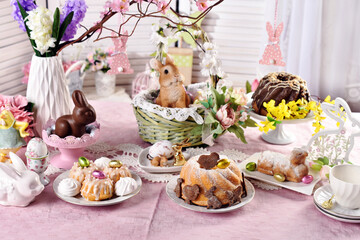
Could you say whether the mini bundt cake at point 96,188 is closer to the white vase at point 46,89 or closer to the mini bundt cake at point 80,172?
the mini bundt cake at point 80,172

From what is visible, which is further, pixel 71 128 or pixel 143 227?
pixel 71 128

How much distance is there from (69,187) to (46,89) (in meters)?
0.44

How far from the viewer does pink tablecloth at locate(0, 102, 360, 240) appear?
3.71ft

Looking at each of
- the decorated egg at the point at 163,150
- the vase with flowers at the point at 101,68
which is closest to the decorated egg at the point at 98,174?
the decorated egg at the point at 163,150

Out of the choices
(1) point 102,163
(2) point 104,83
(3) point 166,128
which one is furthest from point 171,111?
(2) point 104,83

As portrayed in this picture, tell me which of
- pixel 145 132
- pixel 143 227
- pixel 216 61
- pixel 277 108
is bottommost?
pixel 143 227

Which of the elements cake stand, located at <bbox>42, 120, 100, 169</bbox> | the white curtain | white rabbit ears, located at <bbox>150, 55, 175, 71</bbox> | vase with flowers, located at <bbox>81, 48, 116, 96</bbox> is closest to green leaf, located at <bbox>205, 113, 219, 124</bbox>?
white rabbit ears, located at <bbox>150, 55, 175, 71</bbox>

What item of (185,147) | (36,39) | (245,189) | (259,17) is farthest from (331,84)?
(36,39)

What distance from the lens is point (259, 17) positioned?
305 cm

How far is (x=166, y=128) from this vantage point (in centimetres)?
154

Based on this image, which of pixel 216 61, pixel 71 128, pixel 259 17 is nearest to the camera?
pixel 71 128

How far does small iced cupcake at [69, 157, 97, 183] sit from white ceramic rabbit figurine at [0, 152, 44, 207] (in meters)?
0.10

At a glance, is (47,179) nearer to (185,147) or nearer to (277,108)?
(185,147)

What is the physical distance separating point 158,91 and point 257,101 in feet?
1.23
